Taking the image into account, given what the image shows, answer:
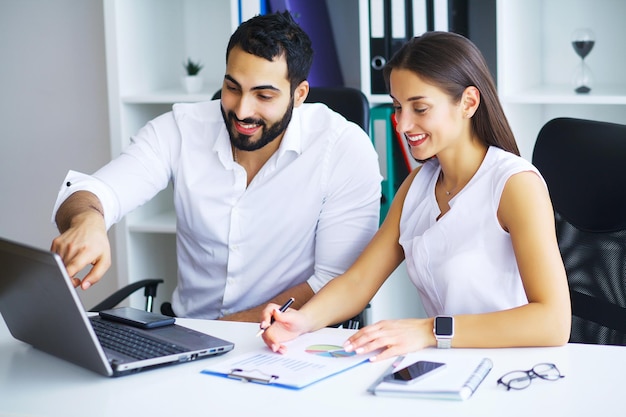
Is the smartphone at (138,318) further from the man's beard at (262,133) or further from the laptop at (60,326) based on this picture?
the man's beard at (262,133)

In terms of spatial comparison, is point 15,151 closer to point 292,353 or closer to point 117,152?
point 117,152

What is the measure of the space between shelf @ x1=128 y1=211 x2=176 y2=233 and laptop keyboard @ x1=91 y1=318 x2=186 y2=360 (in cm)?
125

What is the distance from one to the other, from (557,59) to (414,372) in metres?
1.74

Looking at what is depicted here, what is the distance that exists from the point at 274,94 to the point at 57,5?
1631mm

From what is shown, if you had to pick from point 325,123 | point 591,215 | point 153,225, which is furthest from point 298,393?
point 153,225

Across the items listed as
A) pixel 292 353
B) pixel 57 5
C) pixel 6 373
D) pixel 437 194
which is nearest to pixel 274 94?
pixel 437 194

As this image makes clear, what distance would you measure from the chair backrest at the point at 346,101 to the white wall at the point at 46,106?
3.93 feet

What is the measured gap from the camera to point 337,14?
113 inches

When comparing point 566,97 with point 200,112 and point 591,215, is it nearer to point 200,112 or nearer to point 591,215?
point 591,215

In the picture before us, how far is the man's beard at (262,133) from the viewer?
2.07 metres

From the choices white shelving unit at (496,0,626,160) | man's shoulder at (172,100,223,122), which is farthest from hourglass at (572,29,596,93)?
man's shoulder at (172,100,223,122)

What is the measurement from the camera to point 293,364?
1409mm

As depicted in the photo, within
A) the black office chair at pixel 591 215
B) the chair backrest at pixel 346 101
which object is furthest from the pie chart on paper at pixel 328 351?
the chair backrest at pixel 346 101

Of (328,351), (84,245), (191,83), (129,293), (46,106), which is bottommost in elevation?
(129,293)
